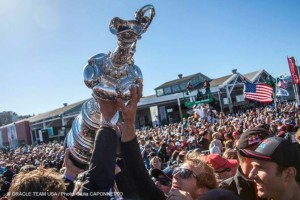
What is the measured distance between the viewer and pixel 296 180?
1850mm

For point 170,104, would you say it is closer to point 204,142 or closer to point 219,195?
point 204,142

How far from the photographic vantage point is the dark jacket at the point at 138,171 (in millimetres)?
1918

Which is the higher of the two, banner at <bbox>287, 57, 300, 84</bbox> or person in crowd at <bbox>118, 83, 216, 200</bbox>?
banner at <bbox>287, 57, 300, 84</bbox>

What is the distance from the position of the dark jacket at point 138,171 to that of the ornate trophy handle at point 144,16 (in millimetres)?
702

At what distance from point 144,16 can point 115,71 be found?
0.36 meters

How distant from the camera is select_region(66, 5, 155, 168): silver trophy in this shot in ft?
5.60

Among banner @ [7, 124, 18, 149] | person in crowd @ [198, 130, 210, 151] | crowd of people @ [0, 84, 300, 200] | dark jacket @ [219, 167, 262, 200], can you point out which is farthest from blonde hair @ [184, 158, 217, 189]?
banner @ [7, 124, 18, 149]

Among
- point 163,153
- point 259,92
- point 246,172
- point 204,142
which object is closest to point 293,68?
point 259,92

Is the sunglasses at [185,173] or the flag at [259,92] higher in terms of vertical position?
the flag at [259,92]

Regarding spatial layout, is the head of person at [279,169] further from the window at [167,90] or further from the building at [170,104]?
the window at [167,90]

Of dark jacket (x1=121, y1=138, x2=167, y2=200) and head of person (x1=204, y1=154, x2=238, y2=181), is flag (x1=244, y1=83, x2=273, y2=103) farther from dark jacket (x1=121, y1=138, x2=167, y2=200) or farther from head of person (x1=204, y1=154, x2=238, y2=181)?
dark jacket (x1=121, y1=138, x2=167, y2=200)

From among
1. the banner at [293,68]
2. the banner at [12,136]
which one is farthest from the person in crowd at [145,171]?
the banner at [12,136]

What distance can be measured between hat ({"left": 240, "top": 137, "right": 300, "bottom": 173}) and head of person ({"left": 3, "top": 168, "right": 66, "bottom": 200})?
116cm

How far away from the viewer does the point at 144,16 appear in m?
1.79
